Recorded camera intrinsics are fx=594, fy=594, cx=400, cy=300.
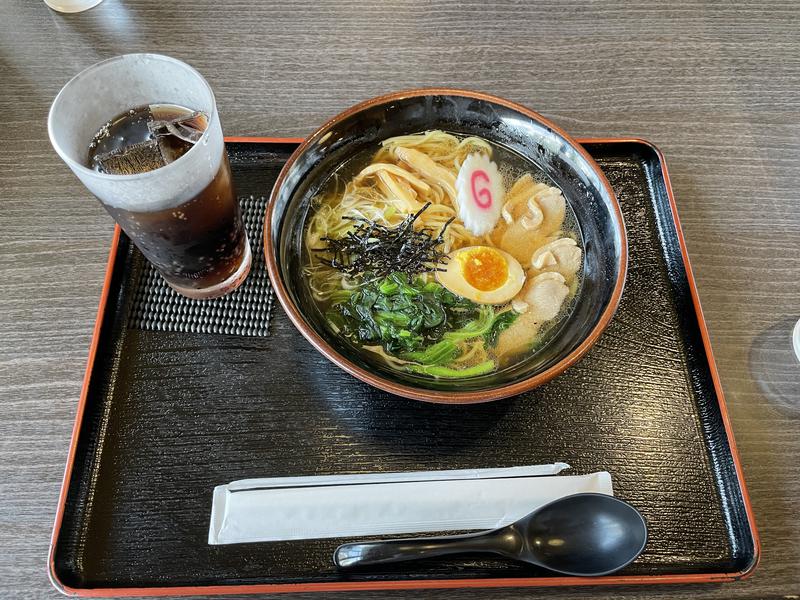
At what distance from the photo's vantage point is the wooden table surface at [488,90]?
→ 4.80ft

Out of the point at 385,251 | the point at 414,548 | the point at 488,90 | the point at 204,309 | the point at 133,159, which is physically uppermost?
the point at 133,159

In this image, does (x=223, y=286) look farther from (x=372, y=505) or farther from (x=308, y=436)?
(x=372, y=505)

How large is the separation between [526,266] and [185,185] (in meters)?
0.91

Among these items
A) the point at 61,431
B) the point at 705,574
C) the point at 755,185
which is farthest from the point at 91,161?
the point at 755,185

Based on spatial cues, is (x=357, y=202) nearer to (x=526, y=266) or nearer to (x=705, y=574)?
(x=526, y=266)

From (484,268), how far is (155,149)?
34.4 inches

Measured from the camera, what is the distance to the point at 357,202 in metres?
1.72

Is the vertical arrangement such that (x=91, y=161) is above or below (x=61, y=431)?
above

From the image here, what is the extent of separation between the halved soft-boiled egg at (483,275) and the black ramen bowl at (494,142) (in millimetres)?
169

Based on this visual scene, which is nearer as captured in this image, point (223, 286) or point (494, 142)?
point (223, 286)

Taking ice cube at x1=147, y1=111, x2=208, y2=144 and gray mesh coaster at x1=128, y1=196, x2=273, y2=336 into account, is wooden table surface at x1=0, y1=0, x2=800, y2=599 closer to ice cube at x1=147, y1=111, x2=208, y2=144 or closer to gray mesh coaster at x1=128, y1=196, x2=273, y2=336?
gray mesh coaster at x1=128, y1=196, x2=273, y2=336

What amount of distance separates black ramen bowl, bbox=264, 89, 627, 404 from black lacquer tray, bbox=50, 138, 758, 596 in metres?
0.13

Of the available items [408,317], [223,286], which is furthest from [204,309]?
[408,317]

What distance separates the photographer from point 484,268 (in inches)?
64.1
